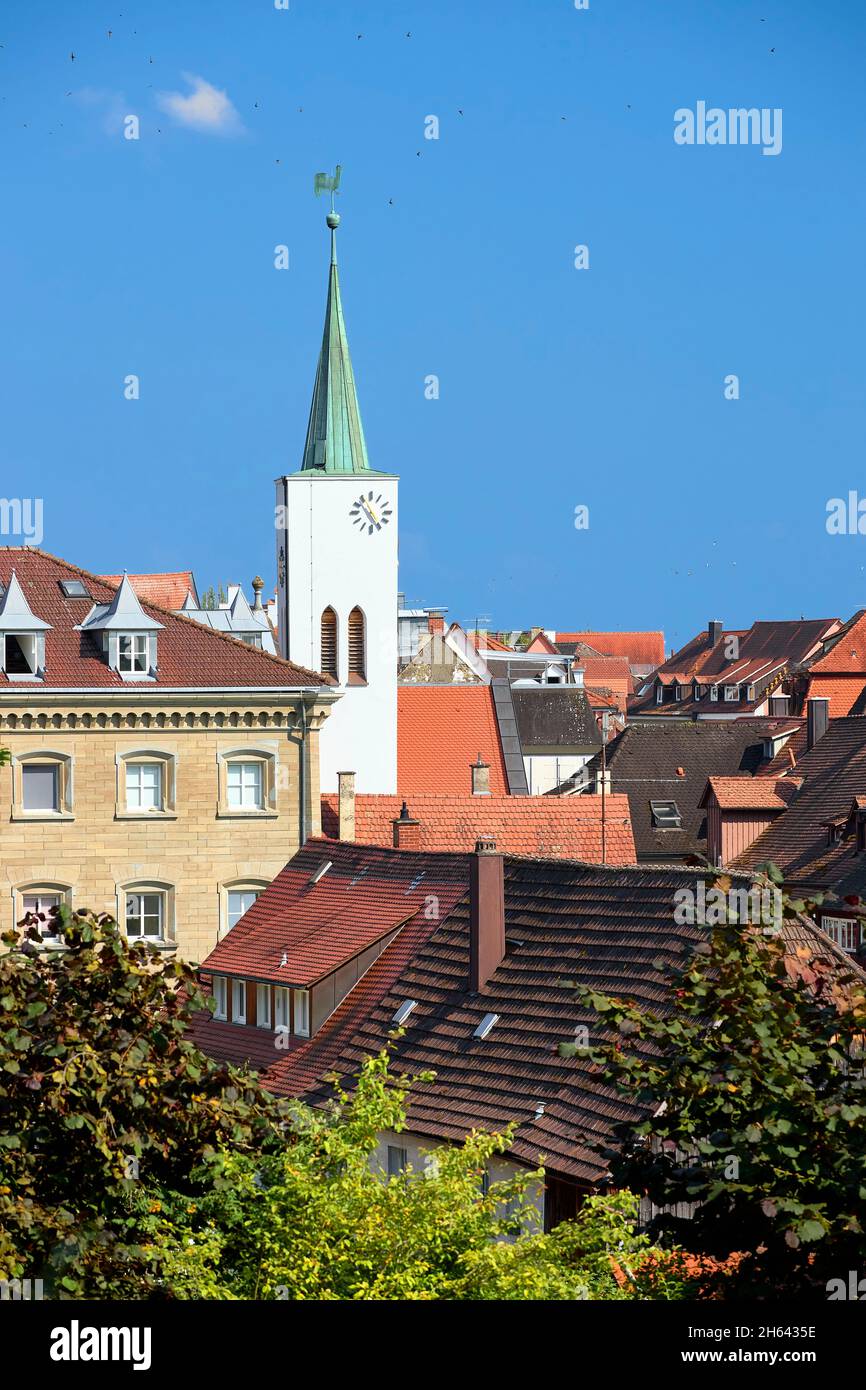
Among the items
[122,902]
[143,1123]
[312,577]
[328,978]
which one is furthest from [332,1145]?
[312,577]

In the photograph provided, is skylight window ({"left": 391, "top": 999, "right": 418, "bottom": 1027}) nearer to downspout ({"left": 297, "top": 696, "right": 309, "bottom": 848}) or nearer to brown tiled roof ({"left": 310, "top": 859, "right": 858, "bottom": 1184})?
brown tiled roof ({"left": 310, "top": 859, "right": 858, "bottom": 1184})

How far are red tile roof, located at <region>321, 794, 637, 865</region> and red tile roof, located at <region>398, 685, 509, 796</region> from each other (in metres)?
24.8

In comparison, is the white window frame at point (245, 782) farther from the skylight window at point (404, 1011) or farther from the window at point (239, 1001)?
the skylight window at point (404, 1011)

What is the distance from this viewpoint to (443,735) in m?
76.3

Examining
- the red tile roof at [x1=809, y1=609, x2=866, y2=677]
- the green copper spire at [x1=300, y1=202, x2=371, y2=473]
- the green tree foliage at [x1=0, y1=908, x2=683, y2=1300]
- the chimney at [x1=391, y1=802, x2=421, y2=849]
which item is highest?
the green copper spire at [x1=300, y1=202, x2=371, y2=473]

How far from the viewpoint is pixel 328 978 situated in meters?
32.6

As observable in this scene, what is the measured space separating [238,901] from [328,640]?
2444 cm

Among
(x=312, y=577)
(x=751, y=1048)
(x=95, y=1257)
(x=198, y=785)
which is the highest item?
(x=312, y=577)

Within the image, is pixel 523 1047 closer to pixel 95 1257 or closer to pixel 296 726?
pixel 95 1257

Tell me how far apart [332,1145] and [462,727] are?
199 ft

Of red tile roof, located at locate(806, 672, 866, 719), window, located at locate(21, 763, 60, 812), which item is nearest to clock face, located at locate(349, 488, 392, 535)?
red tile roof, located at locate(806, 672, 866, 719)

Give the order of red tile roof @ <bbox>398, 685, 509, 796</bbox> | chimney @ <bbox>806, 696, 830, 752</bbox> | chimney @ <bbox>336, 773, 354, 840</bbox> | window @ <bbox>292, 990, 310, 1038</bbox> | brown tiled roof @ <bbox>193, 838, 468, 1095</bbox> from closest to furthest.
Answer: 1. brown tiled roof @ <bbox>193, 838, 468, 1095</bbox>
2. window @ <bbox>292, 990, 310, 1038</bbox>
3. chimney @ <bbox>336, 773, 354, 840</bbox>
4. chimney @ <bbox>806, 696, 830, 752</bbox>
5. red tile roof @ <bbox>398, 685, 509, 796</bbox>

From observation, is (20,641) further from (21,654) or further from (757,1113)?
(757,1113)

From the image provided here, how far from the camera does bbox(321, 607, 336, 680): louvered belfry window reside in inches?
2953
